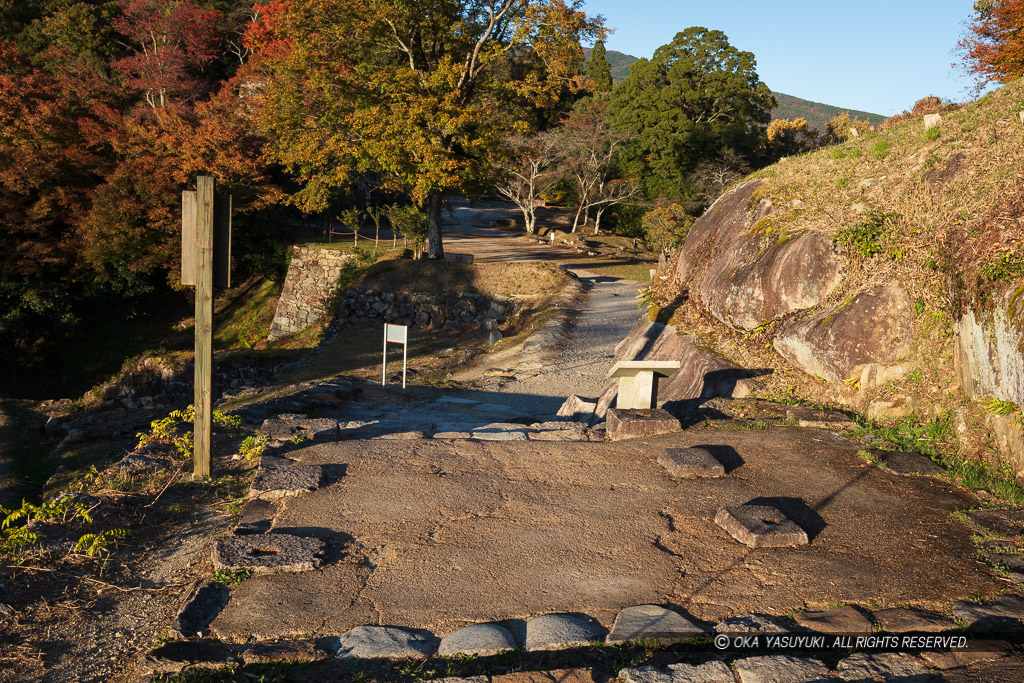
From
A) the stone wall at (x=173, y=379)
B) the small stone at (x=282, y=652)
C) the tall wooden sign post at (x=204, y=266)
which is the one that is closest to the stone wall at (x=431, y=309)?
the stone wall at (x=173, y=379)

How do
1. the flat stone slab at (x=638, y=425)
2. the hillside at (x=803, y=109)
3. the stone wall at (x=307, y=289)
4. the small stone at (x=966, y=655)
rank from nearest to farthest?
the small stone at (x=966, y=655) → the flat stone slab at (x=638, y=425) → the stone wall at (x=307, y=289) → the hillside at (x=803, y=109)

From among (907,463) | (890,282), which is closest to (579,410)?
(890,282)

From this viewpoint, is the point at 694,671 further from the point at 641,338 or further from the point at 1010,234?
the point at 641,338

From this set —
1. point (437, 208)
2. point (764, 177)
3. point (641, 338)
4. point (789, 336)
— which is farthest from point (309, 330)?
point (789, 336)

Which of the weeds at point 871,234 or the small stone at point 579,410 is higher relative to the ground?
the weeds at point 871,234

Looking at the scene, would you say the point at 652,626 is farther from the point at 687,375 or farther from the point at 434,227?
the point at 434,227

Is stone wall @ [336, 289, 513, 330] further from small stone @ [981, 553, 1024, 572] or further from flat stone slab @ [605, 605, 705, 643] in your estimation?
flat stone slab @ [605, 605, 705, 643]

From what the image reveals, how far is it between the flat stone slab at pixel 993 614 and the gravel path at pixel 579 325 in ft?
29.5

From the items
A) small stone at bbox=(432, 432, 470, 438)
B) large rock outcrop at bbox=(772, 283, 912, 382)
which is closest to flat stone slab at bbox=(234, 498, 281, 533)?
small stone at bbox=(432, 432, 470, 438)

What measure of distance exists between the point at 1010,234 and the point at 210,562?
6.50m

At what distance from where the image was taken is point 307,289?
23.8 metres

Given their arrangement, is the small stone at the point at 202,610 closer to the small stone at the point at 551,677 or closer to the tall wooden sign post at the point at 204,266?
the small stone at the point at 551,677

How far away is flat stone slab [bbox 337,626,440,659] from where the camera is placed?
3.09 meters

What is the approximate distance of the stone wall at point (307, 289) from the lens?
23.2 metres
